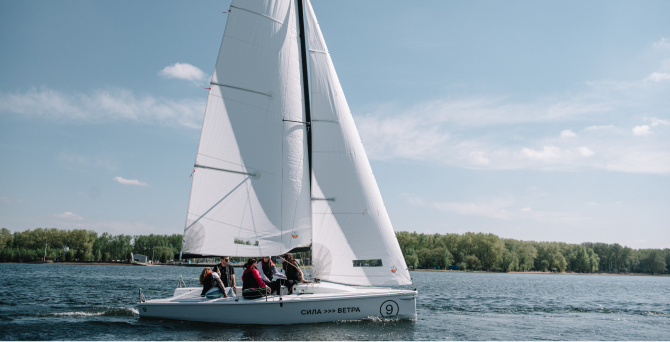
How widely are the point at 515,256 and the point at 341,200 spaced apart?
316 feet

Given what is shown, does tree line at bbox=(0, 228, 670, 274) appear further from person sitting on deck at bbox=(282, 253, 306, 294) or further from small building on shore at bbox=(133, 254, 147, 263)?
person sitting on deck at bbox=(282, 253, 306, 294)

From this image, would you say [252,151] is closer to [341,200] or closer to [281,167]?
[281,167]

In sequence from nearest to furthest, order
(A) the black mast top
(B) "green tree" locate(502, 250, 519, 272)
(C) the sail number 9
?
(C) the sail number 9 < (A) the black mast top < (B) "green tree" locate(502, 250, 519, 272)

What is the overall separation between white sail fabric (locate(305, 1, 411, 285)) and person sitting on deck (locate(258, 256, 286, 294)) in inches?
51.7

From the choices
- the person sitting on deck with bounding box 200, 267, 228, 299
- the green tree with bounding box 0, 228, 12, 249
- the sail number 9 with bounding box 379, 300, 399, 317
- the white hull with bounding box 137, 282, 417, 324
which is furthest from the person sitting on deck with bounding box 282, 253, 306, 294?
the green tree with bounding box 0, 228, 12, 249

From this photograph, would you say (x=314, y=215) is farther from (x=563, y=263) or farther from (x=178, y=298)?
(x=563, y=263)

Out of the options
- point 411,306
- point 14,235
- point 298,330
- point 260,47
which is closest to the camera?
point 298,330

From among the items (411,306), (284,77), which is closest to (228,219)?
(284,77)

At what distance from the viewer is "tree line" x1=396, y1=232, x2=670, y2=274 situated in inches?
3917

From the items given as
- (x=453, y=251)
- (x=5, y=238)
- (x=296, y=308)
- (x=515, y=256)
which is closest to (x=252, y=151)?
(x=296, y=308)

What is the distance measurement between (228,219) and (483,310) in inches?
552

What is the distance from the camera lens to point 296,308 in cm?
1265

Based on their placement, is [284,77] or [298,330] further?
[284,77]

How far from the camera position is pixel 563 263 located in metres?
101
